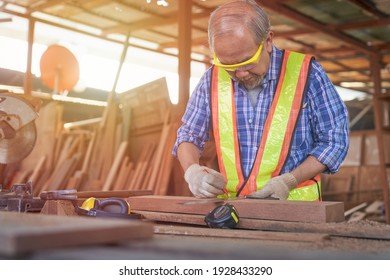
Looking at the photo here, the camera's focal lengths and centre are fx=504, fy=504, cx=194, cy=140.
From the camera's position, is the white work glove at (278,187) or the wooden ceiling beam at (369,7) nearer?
the white work glove at (278,187)

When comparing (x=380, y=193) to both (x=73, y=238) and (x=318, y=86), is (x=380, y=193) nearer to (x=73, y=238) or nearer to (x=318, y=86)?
(x=318, y=86)

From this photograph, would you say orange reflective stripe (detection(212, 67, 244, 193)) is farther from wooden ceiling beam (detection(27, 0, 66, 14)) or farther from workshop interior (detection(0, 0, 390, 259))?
wooden ceiling beam (detection(27, 0, 66, 14))

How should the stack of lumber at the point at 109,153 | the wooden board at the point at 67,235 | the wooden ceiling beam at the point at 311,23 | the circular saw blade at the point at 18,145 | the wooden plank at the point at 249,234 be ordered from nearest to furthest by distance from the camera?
the wooden board at the point at 67,235 < the wooden plank at the point at 249,234 < the circular saw blade at the point at 18,145 < the stack of lumber at the point at 109,153 < the wooden ceiling beam at the point at 311,23

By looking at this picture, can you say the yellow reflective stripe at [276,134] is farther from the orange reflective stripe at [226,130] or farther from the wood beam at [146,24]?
the wood beam at [146,24]

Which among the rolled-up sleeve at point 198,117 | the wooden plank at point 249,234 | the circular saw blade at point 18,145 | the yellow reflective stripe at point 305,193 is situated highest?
the rolled-up sleeve at point 198,117

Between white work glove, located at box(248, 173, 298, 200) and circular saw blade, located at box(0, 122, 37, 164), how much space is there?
47.5 inches

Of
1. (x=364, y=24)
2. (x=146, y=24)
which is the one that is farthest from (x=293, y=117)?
(x=364, y=24)

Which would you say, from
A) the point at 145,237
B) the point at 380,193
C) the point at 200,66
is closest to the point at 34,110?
the point at 145,237

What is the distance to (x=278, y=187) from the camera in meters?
2.33

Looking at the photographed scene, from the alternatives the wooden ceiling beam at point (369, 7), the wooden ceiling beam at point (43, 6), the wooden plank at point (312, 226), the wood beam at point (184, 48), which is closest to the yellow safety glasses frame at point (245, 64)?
the wooden plank at point (312, 226)

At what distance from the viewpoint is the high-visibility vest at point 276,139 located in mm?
2566

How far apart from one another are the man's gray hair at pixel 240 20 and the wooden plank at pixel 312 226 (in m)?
0.93

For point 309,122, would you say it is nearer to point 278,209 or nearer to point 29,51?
point 278,209
